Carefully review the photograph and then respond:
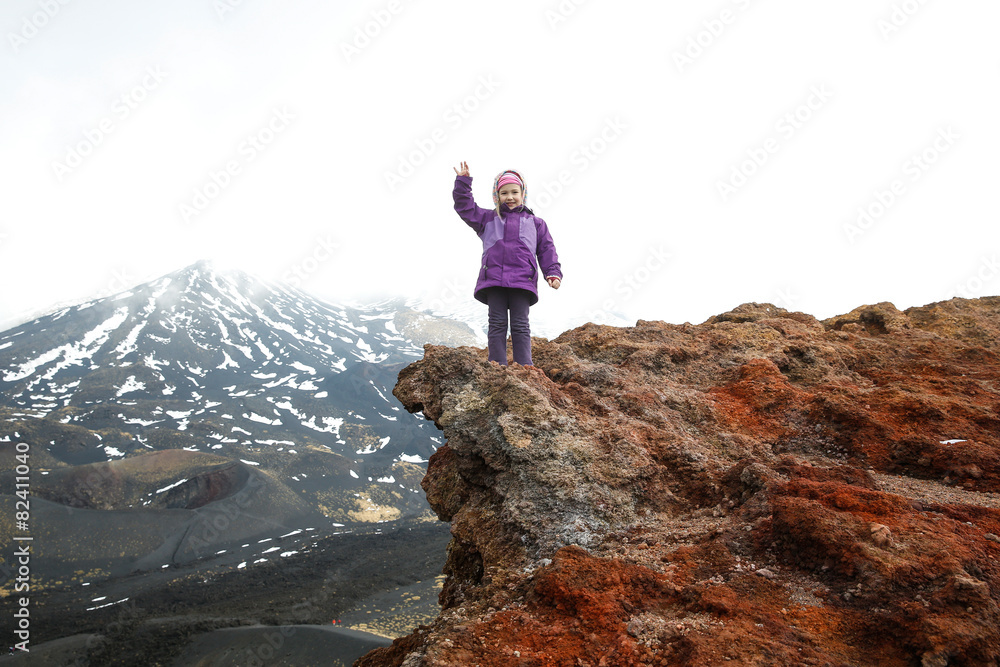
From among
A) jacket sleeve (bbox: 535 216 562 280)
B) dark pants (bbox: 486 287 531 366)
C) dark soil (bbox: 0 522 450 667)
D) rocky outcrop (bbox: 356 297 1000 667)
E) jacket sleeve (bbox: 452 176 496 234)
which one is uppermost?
jacket sleeve (bbox: 452 176 496 234)

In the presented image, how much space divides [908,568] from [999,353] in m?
5.08

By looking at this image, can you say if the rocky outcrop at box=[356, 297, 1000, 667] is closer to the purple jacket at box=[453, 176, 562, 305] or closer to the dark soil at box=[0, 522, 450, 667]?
the purple jacket at box=[453, 176, 562, 305]

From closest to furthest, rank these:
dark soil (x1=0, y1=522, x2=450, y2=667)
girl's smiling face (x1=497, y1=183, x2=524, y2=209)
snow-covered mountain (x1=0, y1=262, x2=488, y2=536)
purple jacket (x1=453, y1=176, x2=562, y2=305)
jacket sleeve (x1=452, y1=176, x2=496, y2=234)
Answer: purple jacket (x1=453, y1=176, x2=562, y2=305)
girl's smiling face (x1=497, y1=183, x2=524, y2=209)
jacket sleeve (x1=452, y1=176, x2=496, y2=234)
dark soil (x1=0, y1=522, x2=450, y2=667)
snow-covered mountain (x1=0, y1=262, x2=488, y2=536)

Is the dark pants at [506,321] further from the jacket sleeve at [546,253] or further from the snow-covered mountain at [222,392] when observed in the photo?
the snow-covered mountain at [222,392]

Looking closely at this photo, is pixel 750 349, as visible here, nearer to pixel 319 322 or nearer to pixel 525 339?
pixel 525 339

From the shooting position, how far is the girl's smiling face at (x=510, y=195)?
16.8 feet

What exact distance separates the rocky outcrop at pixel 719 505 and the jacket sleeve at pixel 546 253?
1.11 meters

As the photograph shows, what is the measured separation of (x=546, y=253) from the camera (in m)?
5.33

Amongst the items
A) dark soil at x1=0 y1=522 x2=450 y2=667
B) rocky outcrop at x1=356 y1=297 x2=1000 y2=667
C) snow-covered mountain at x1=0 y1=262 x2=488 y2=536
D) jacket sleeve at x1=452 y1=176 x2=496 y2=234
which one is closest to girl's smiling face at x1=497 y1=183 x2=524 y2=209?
jacket sleeve at x1=452 y1=176 x2=496 y2=234

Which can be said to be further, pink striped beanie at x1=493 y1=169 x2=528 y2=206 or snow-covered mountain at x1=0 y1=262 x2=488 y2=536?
snow-covered mountain at x1=0 y1=262 x2=488 y2=536

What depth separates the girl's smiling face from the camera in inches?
202

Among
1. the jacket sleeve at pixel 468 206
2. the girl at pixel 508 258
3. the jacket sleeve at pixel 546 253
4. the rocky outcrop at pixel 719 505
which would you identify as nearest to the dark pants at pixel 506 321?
the girl at pixel 508 258

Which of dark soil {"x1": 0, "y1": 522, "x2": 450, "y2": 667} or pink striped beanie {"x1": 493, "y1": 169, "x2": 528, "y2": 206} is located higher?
pink striped beanie {"x1": 493, "y1": 169, "x2": 528, "y2": 206}

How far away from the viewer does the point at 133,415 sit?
172ft
